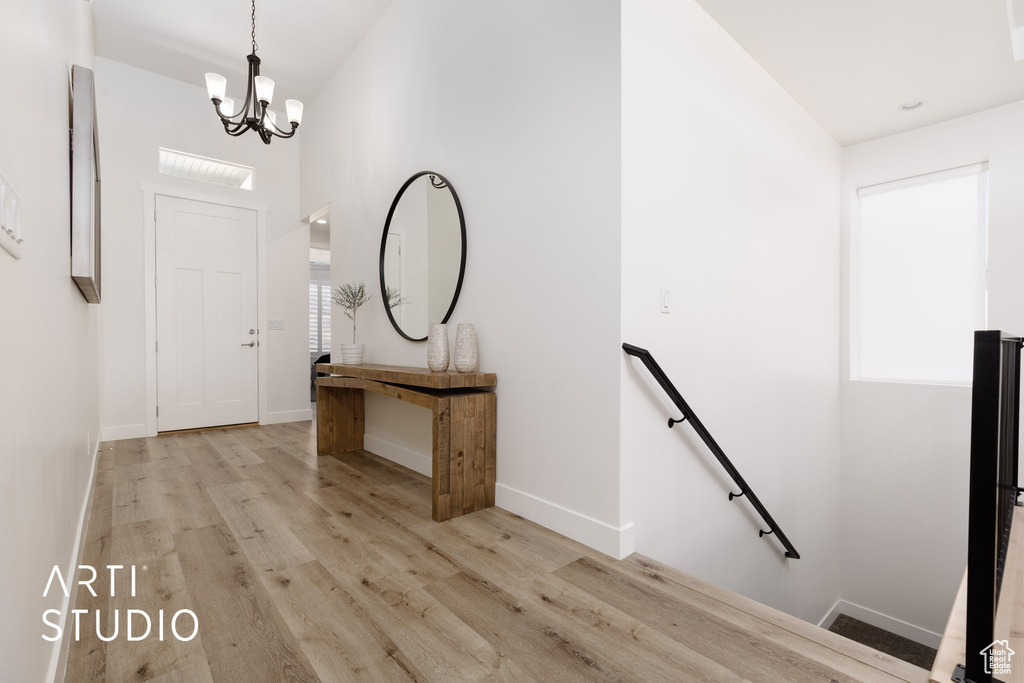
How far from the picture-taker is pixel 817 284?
3869mm

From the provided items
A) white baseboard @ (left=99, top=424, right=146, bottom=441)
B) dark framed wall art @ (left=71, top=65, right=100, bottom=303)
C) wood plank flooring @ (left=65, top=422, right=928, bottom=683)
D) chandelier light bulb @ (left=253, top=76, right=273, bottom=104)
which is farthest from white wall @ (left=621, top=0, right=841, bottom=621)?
white baseboard @ (left=99, top=424, right=146, bottom=441)

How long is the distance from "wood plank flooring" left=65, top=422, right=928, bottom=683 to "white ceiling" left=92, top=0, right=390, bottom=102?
3471mm

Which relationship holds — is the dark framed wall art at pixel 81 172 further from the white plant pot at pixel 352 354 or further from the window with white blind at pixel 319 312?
the window with white blind at pixel 319 312

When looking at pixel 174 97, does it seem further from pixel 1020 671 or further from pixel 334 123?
pixel 1020 671

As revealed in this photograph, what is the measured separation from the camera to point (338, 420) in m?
3.79

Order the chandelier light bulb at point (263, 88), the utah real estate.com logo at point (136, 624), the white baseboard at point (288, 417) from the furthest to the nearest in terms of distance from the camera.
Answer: the white baseboard at point (288, 417) → the chandelier light bulb at point (263, 88) → the utah real estate.com logo at point (136, 624)

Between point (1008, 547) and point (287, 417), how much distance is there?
5.45 meters

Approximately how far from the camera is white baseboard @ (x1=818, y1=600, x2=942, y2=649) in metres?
3.79

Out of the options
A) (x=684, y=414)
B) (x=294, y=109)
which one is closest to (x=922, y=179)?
(x=684, y=414)

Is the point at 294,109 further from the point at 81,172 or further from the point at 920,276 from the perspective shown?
the point at 920,276

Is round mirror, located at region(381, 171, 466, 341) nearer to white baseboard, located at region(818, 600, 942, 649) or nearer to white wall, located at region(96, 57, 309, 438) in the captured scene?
white wall, located at region(96, 57, 309, 438)

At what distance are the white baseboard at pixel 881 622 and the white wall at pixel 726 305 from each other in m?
0.23

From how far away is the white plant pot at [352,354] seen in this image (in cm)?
369

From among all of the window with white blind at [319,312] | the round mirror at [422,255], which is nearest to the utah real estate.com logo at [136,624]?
the round mirror at [422,255]
